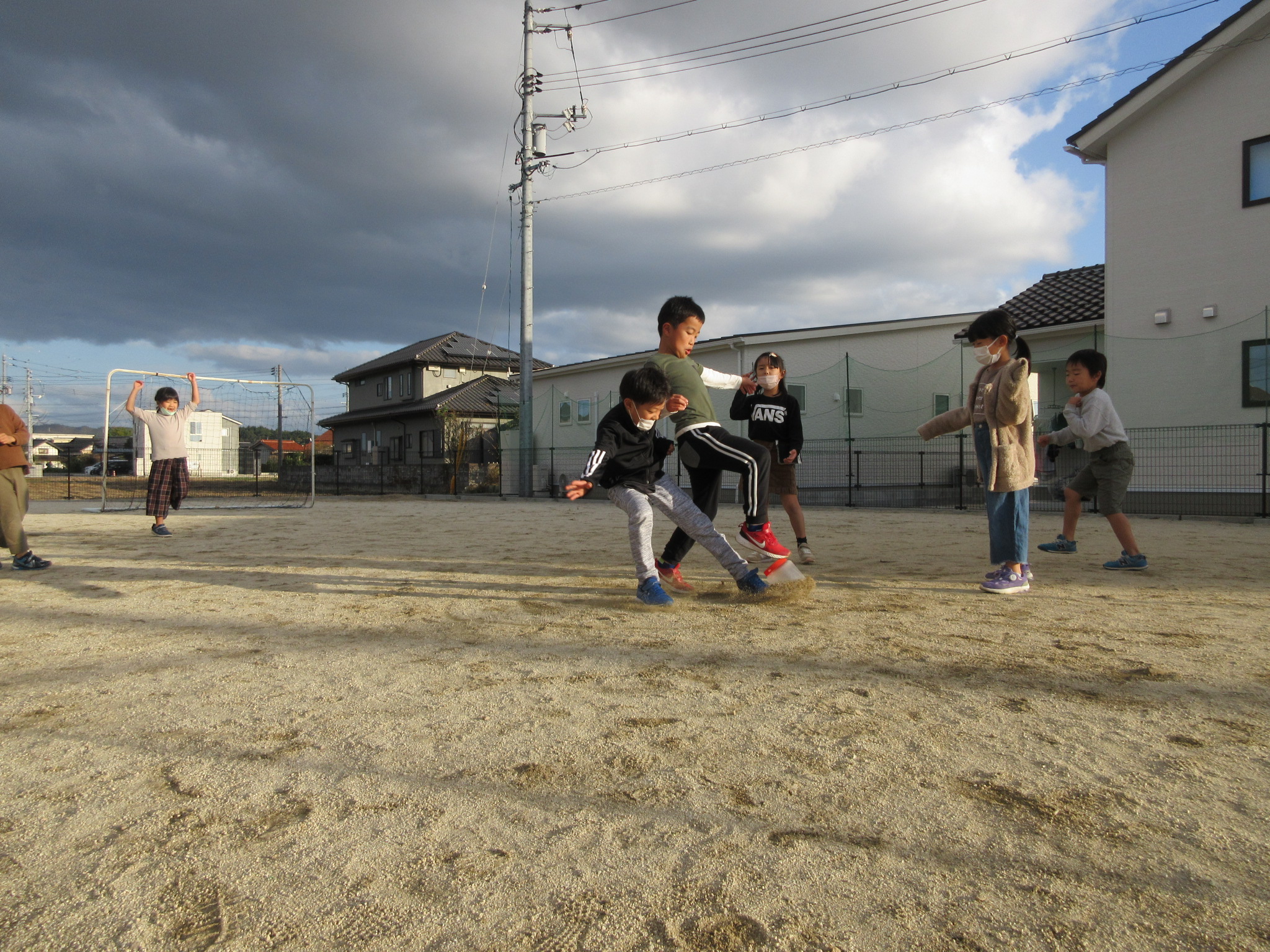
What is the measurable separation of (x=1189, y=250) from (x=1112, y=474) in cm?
845

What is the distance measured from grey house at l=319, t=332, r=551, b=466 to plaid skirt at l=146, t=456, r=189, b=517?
1831cm

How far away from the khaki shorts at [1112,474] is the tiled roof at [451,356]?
28.1 metres

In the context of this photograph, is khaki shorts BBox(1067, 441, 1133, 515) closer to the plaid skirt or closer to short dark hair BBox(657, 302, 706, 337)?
short dark hair BBox(657, 302, 706, 337)

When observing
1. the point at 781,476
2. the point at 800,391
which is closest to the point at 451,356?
the point at 800,391

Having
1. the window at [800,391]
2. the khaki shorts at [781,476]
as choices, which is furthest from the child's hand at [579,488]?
the window at [800,391]

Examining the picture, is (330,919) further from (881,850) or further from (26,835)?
(881,850)

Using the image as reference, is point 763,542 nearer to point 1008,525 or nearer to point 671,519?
point 671,519

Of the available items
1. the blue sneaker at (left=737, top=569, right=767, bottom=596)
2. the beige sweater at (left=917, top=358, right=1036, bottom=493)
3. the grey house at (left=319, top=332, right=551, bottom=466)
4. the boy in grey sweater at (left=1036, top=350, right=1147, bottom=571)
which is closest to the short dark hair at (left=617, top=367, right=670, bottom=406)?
the blue sneaker at (left=737, top=569, right=767, bottom=596)

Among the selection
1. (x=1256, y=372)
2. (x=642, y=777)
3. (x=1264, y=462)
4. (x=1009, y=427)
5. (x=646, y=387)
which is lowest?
(x=642, y=777)

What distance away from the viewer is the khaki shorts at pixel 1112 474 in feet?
16.8

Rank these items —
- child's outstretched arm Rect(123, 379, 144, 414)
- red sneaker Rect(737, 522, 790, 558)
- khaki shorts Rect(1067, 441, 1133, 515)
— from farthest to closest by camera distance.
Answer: child's outstretched arm Rect(123, 379, 144, 414)
khaki shorts Rect(1067, 441, 1133, 515)
red sneaker Rect(737, 522, 790, 558)

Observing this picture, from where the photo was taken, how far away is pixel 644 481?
3945mm

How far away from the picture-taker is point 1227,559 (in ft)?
17.9

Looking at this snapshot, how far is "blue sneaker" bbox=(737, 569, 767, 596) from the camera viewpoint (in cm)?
391
